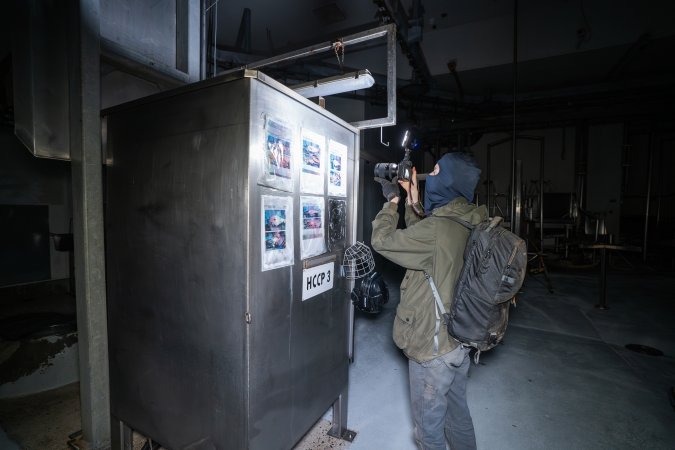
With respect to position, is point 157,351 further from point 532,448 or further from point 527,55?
point 527,55

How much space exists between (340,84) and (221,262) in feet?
4.36

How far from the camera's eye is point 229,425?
139cm

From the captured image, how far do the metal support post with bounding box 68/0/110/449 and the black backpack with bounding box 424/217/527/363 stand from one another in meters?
1.96

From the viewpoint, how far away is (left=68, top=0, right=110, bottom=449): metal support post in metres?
1.72

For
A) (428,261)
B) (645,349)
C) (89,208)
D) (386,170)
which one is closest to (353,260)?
(428,261)

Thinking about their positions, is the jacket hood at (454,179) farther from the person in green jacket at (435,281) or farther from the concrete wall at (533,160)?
the concrete wall at (533,160)

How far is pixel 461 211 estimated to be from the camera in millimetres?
1688

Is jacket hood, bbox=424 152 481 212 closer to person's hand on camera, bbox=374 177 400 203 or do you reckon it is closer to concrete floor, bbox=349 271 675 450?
person's hand on camera, bbox=374 177 400 203

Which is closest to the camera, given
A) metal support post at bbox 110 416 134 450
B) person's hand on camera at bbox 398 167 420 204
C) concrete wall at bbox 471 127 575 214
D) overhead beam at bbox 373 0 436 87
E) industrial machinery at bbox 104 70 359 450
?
industrial machinery at bbox 104 70 359 450

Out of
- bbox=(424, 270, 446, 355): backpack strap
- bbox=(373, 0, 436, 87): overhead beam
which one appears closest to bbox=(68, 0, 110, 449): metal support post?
bbox=(424, 270, 446, 355): backpack strap

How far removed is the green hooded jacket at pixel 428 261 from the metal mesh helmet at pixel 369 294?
37cm

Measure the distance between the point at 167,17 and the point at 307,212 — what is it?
199cm

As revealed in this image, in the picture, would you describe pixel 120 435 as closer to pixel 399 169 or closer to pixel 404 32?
pixel 399 169

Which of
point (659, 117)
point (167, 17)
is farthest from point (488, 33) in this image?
point (167, 17)
